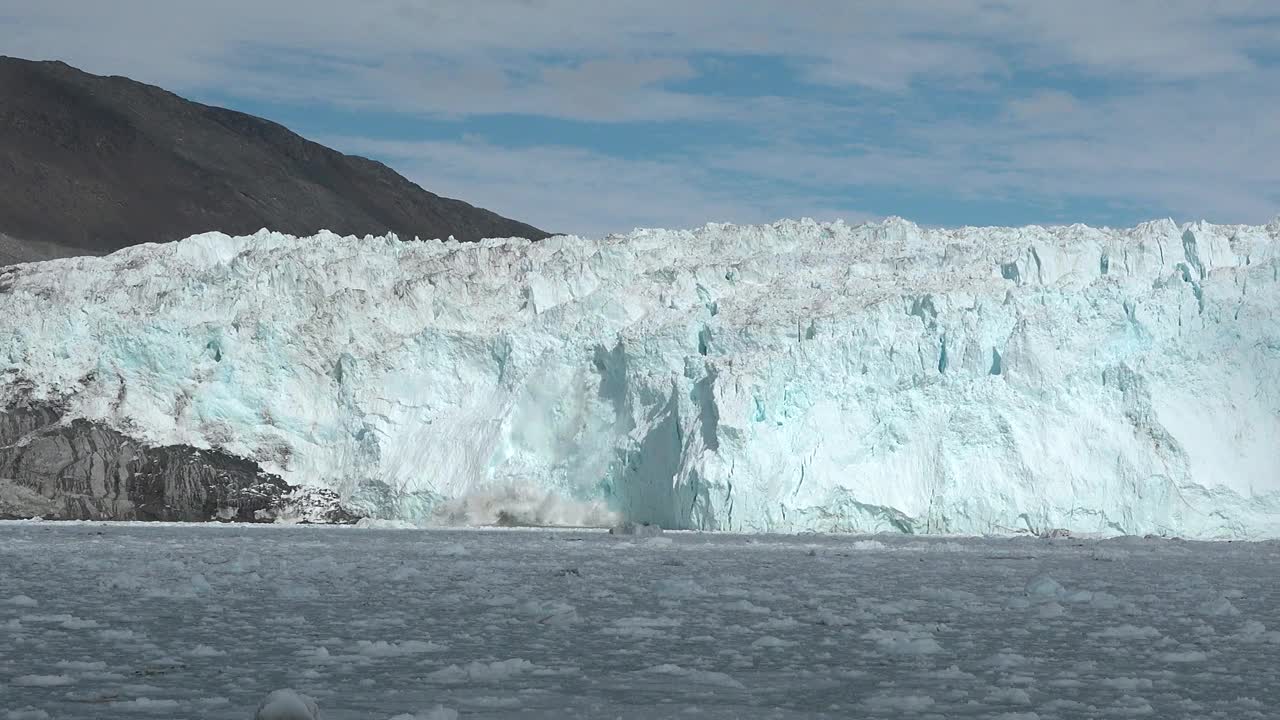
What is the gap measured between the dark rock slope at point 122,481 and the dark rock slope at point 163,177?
4273 centimetres

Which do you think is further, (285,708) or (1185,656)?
(1185,656)

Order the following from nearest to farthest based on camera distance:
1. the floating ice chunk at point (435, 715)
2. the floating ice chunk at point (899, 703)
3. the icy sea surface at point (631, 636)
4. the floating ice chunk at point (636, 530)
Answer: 1. the floating ice chunk at point (435, 715)
2. the floating ice chunk at point (899, 703)
3. the icy sea surface at point (631, 636)
4. the floating ice chunk at point (636, 530)

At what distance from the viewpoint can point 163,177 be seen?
89500 mm

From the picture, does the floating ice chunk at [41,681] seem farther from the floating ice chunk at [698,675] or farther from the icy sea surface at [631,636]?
the floating ice chunk at [698,675]

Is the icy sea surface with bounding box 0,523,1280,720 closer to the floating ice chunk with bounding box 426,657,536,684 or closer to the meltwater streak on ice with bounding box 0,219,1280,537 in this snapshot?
the floating ice chunk with bounding box 426,657,536,684

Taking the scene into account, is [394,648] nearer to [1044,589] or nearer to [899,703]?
[899,703]

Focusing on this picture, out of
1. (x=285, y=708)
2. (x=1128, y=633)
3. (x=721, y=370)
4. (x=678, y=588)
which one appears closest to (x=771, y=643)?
(x=1128, y=633)

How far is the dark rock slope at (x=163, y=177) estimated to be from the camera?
3115 inches

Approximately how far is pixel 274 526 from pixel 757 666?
2402 centimetres

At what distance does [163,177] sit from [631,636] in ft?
280

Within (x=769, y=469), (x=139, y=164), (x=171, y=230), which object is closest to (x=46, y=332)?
(x=769, y=469)

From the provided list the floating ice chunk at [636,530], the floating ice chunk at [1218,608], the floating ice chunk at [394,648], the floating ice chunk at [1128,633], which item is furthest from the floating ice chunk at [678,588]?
the floating ice chunk at [636,530]

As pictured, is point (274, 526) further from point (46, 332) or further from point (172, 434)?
point (46, 332)

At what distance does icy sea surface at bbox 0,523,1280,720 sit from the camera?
7.86 m
